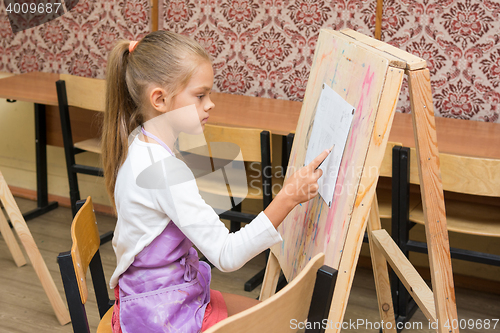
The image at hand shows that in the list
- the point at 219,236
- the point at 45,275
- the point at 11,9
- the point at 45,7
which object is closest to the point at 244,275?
the point at 45,275

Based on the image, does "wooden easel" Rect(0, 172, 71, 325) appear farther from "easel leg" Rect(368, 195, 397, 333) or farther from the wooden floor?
"easel leg" Rect(368, 195, 397, 333)

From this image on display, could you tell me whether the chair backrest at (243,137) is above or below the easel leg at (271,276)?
above

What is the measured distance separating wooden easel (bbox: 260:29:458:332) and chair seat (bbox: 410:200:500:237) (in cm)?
66

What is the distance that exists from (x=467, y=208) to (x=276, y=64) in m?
1.17

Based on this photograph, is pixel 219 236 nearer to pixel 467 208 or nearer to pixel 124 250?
pixel 124 250

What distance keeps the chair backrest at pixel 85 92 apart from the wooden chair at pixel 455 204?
4.34 ft

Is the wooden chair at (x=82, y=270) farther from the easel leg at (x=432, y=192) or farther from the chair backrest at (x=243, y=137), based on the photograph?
the chair backrest at (x=243, y=137)

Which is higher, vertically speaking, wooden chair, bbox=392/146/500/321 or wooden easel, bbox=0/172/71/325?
wooden chair, bbox=392/146/500/321

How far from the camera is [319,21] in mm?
2373

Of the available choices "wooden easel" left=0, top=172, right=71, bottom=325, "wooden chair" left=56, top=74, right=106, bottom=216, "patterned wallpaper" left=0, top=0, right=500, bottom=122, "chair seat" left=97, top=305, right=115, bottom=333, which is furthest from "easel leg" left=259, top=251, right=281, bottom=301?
"patterned wallpaper" left=0, top=0, right=500, bottom=122

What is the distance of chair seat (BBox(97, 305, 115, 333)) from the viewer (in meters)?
1.05

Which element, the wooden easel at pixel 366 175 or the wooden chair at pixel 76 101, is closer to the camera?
the wooden easel at pixel 366 175

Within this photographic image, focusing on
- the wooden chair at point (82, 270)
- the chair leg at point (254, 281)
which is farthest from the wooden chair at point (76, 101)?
the wooden chair at point (82, 270)

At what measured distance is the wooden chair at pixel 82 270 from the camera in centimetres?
89
